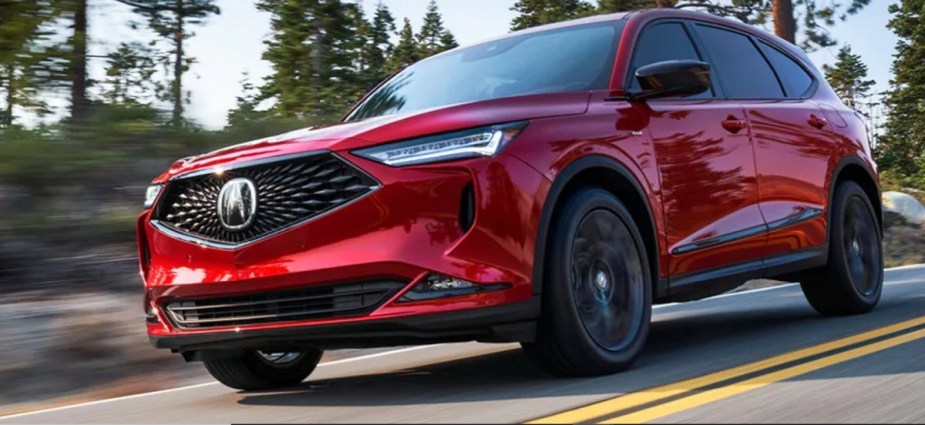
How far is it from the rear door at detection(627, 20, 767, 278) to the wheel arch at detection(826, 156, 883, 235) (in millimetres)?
1227

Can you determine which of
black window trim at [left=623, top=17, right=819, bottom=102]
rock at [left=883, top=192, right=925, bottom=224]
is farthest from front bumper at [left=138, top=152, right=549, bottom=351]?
rock at [left=883, top=192, right=925, bottom=224]

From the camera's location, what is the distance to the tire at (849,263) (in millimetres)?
7695

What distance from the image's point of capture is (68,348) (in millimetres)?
7227

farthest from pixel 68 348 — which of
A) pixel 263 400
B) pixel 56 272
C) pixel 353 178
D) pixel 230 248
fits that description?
pixel 353 178

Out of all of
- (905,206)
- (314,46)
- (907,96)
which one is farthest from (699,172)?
(907,96)

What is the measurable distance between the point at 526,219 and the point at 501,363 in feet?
5.22

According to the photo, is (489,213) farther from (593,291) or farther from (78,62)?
(78,62)

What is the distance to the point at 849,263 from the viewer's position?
25.7ft

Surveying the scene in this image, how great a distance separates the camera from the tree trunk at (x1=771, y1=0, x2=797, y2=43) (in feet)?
79.4

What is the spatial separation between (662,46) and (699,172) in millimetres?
793

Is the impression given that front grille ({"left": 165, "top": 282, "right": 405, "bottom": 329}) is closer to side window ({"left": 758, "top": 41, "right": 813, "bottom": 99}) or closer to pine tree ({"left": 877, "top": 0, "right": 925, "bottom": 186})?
side window ({"left": 758, "top": 41, "right": 813, "bottom": 99})

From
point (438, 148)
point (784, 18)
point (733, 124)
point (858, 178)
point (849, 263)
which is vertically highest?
point (784, 18)

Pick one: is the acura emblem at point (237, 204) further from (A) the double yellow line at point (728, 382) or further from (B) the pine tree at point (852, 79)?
(B) the pine tree at point (852, 79)

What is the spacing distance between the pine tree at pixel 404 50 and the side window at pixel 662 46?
6693cm
